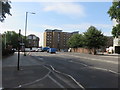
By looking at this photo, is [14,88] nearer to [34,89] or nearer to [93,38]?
[34,89]

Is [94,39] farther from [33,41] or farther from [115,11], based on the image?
[33,41]

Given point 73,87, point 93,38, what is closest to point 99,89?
point 73,87

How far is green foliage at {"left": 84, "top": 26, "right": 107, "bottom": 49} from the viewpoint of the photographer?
56.9 metres

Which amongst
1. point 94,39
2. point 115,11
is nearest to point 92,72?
point 115,11

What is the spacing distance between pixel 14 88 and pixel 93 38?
49.9 m

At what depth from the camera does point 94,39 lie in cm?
5684

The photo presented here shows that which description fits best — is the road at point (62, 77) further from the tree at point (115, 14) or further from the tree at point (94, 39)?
the tree at point (94, 39)

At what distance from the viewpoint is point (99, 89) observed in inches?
→ 334

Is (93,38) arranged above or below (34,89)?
above

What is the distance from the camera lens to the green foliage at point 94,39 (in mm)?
56888

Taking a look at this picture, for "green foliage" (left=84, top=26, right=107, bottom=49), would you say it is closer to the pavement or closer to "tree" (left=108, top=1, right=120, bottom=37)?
"tree" (left=108, top=1, right=120, bottom=37)

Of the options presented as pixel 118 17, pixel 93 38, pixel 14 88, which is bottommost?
pixel 14 88

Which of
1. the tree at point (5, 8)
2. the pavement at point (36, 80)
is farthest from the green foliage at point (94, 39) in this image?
the pavement at point (36, 80)

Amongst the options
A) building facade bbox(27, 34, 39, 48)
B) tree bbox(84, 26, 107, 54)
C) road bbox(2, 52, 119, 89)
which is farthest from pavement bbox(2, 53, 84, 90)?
building facade bbox(27, 34, 39, 48)
